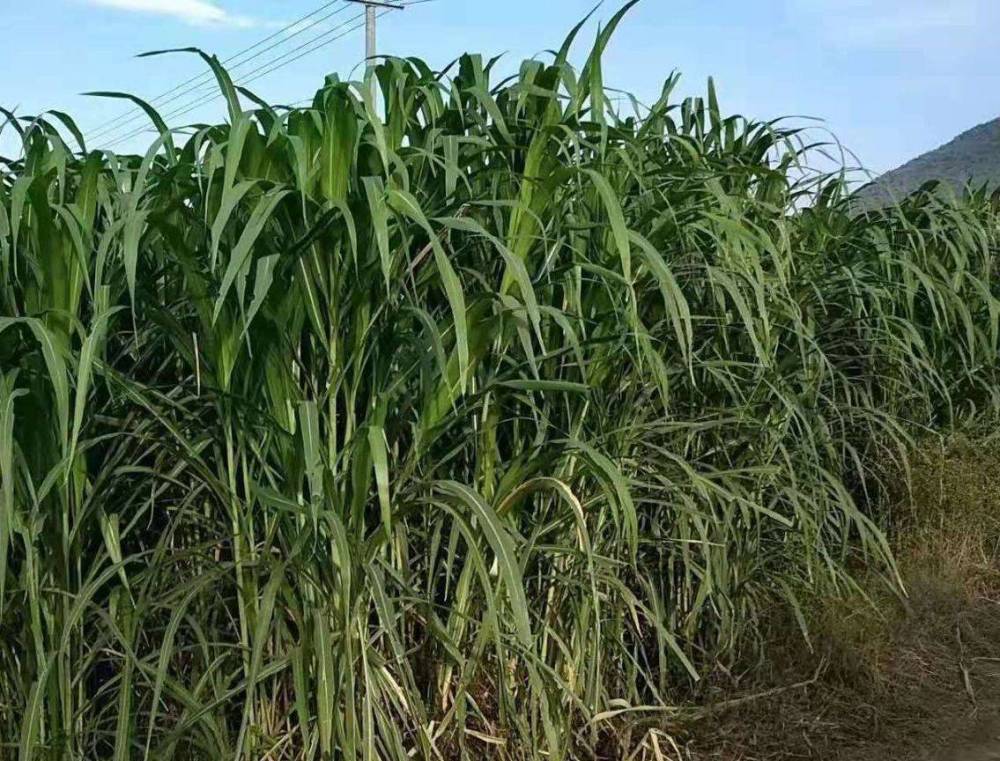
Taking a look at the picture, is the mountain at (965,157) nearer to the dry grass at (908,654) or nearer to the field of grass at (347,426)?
the dry grass at (908,654)

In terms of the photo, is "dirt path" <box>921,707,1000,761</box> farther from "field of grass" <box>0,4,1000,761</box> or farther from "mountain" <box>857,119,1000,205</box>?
"mountain" <box>857,119,1000,205</box>

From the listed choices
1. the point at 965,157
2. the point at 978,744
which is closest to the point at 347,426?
the point at 978,744

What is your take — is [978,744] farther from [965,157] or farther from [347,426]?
[965,157]

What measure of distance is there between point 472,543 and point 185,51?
0.93 meters

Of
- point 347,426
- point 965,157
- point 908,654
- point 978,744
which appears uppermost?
point 965,157

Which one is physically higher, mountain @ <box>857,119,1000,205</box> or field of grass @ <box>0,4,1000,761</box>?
mountain @ <box>857,119,1000,205</box>

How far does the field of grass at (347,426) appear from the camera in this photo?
5.50 ft

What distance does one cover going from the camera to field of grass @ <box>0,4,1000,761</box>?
5.50 ft

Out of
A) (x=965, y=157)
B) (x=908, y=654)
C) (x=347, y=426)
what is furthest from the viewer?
(x=965, y=157)

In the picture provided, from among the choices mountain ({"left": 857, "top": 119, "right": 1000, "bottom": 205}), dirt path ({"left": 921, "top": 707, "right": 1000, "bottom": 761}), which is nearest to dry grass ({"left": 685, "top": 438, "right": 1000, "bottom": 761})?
dirt path ({"left": 921, "top": 707, "right": 1000, "bottom": 761})

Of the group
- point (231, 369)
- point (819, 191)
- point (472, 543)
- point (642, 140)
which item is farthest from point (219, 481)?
point (819, 191)

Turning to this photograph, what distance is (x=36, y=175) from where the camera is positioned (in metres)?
1.76

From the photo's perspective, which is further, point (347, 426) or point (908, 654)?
point (908, 654)

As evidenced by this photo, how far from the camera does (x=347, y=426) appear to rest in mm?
1778
